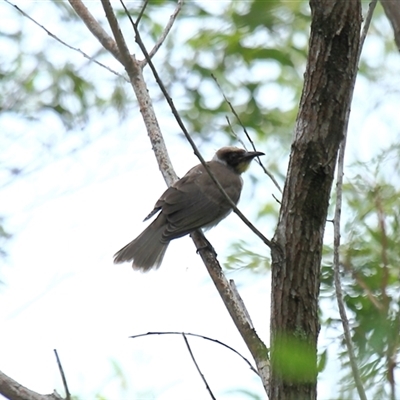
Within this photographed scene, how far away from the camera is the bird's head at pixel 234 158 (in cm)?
711

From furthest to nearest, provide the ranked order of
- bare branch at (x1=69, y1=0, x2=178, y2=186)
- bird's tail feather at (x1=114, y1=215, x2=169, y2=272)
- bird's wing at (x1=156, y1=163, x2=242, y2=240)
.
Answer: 1. bird's tail feather at (x1=114, y1=215, x2=169, y2=272)
2. bird's wing at (x1=156, y1=163, x2=242, y2=240)
3. bare branch at (x1=69, y1=0, x2=178, y2=186)

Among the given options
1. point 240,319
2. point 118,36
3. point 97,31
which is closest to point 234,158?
point 97,31

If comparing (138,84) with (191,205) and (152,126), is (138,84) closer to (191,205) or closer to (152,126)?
(152,126)

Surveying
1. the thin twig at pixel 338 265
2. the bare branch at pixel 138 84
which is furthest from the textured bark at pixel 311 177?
the bare branch at pixel 138 84

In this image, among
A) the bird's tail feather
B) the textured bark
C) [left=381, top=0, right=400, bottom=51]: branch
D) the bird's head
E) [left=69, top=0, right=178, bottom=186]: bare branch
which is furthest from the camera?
the bird's head

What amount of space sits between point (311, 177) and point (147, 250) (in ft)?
11.4

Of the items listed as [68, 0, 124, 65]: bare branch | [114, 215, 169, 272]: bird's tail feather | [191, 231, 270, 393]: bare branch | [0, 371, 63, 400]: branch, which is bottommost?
[0, 371, 63, 400]: branch

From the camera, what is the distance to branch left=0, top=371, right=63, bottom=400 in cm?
266

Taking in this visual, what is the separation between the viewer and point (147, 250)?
608 centimetres

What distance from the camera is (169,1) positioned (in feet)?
19.6

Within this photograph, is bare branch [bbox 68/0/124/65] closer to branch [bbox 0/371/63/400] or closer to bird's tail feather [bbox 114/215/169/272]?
bird's tail feather [bbox 114/215/169/272]

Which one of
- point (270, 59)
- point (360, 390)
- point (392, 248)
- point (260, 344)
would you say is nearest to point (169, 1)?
point (270, 59)

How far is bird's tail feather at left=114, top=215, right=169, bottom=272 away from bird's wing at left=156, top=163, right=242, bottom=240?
0.42ft

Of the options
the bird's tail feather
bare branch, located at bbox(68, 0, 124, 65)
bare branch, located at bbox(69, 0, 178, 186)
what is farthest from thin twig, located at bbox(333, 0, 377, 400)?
the bird's tail feather
